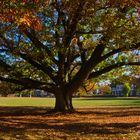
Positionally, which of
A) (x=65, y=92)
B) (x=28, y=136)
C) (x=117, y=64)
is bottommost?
(x=28, y=136)

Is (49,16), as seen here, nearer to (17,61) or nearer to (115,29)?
(115,29)

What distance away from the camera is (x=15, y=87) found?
2950cm

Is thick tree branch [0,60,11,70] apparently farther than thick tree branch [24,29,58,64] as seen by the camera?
Yes

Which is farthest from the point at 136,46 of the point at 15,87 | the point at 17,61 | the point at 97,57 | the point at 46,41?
the point at 15,87

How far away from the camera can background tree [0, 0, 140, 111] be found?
18453mm

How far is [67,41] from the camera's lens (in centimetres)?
2267

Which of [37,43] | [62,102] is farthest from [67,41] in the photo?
[62,102]

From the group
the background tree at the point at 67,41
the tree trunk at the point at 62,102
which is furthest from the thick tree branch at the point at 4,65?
the tree trunk at the point at 62,102

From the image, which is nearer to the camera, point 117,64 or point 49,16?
point 49,16

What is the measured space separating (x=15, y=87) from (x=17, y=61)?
123 inches

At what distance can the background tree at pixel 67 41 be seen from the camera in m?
18.5

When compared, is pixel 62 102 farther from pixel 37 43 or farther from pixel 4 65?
pixel 37 43

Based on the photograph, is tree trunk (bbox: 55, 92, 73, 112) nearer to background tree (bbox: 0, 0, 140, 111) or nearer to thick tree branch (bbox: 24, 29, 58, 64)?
background tree (bbox: 0, 0, 140, 111)

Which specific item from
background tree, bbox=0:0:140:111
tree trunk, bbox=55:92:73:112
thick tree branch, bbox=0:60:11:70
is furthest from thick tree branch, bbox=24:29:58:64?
tree trunk, bbox=55:92:73:112
